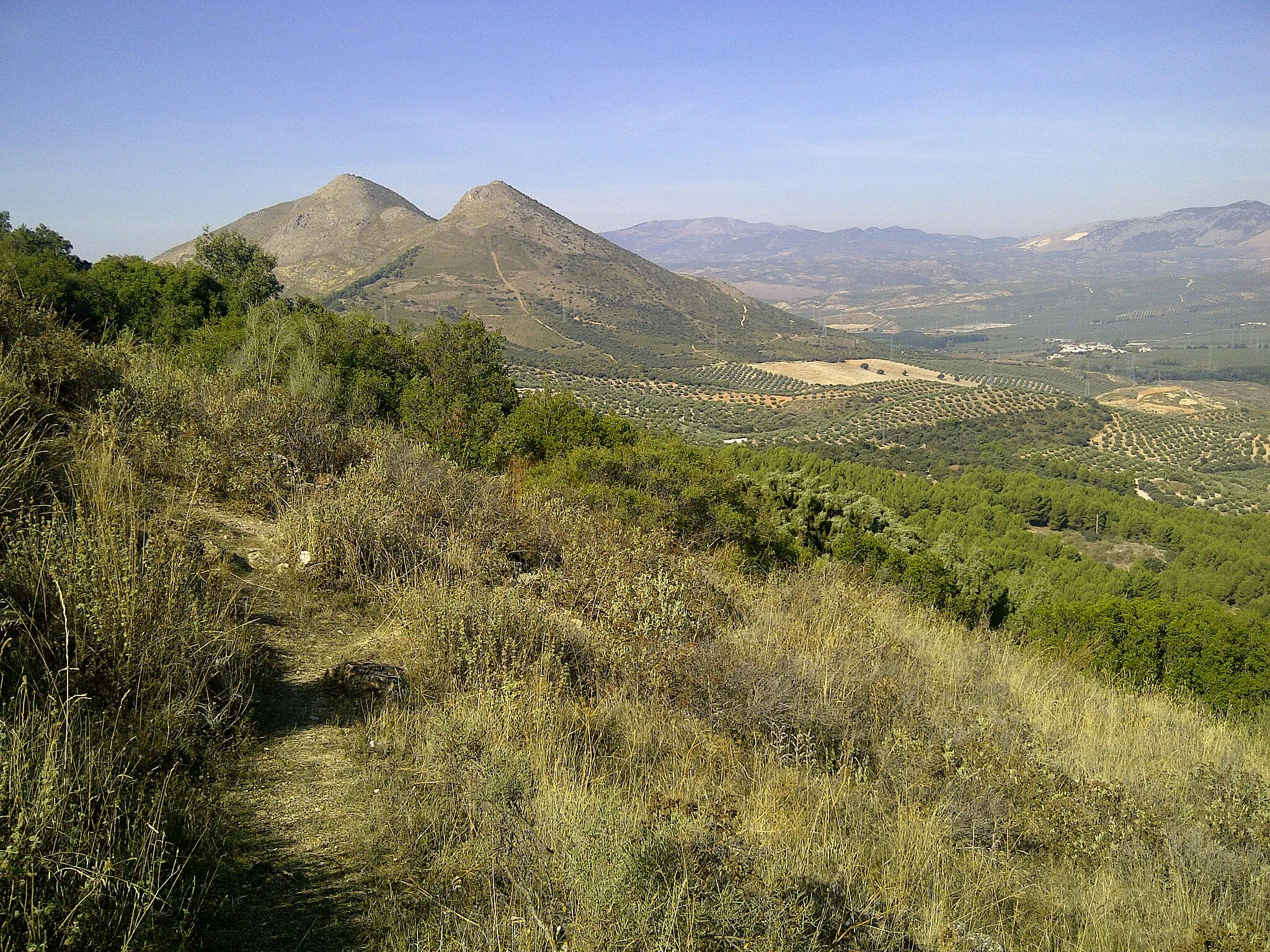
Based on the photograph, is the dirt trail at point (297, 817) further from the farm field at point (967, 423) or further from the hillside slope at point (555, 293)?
the hillside slope at point (555, 293)

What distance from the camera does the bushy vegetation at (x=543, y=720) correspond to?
2.24 meters

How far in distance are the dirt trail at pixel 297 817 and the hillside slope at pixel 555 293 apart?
315 ft

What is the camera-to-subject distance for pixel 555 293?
129 m

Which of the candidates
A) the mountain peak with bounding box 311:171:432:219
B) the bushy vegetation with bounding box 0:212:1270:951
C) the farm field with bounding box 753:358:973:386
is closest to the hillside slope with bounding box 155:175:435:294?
the mountain peak with bounding box 311:171:432:219

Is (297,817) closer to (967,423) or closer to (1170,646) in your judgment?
(1170,646)

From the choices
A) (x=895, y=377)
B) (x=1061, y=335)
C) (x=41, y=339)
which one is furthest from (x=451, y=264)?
(x=1061, y=335)

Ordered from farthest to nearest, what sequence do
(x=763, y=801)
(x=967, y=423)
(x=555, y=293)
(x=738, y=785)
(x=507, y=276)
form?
1. (x=507, y=276)
2. (x=555, y=293)
3. (x=967, y=423)
4. (x=738, y=785)
5. (x=763, y=801)

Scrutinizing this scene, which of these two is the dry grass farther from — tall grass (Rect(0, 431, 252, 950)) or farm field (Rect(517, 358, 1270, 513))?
farm field (Rect(517, 358, 1270, 513))

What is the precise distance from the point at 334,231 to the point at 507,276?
2254 inches

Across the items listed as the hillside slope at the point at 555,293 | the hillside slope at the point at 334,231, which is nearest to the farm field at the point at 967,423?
the hillside slope at the point at 555,293

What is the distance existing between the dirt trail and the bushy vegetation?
32mm

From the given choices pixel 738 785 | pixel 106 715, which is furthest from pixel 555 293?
pixel 106 715

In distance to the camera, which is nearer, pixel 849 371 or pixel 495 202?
pixel 849 371

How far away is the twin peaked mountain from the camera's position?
11131 cm
